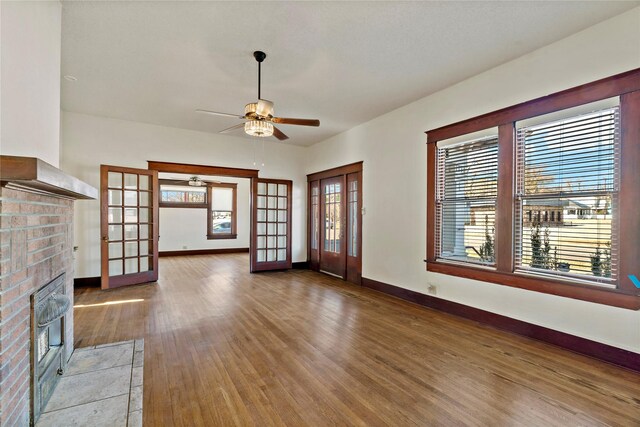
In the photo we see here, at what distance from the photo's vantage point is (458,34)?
9.41ft

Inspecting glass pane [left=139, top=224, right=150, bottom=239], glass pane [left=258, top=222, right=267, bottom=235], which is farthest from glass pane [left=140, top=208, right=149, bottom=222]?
glass pane [left=258, top=222, right=267, bottom=235]

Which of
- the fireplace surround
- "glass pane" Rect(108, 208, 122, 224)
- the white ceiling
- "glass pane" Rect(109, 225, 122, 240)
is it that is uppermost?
the white ceiling

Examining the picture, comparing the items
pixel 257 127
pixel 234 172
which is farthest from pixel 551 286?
pixel 234 172

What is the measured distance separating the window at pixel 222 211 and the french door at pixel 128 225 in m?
4.47

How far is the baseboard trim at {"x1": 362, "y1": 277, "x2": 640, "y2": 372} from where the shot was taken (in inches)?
101

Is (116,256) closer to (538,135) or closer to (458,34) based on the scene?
(458,34)

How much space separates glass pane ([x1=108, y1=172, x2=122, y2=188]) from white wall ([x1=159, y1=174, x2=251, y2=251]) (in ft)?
12.8

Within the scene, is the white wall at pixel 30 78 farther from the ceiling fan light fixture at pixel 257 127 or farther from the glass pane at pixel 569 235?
the glass pane at pixel 569 235

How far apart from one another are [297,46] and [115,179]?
4130mm

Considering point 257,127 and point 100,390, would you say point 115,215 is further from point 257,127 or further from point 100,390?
point 100,390

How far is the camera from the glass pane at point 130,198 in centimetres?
538

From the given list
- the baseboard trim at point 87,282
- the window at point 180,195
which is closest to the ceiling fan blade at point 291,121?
the baseboard trim at point 87,282

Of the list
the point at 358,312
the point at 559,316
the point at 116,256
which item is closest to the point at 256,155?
the point at 116,256

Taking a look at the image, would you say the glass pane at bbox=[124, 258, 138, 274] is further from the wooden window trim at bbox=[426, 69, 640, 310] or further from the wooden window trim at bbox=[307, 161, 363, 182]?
the wooden window trim at bbox=[426, 69, 640, 310]
